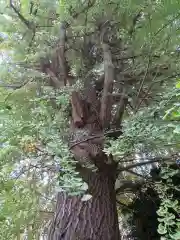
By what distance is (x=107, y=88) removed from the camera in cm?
251

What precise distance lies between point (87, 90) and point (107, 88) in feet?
1.13

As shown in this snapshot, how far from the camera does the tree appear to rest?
70.4 inches

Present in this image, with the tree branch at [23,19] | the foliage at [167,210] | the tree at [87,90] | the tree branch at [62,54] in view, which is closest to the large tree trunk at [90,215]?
the tree at [87,90]

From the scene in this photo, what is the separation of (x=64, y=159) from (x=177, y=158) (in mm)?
886

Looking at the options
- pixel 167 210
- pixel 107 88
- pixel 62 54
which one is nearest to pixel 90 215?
pixel 167 210

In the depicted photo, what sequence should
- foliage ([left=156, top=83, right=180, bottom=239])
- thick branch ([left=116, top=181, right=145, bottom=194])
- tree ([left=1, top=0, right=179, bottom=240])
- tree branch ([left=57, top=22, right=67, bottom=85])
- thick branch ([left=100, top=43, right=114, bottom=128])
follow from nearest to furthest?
foliage ([left=156, top=83, right=180, bottom=239]) < tree ([left=1, top=0, right=179, bottom=240]) < thick branch ([left=100, top=43, right=114, bottom=128]) < tree branch ([left=57, top=22, right=67, bottom=85]) < thick branch ([left=116, top=181, right=145, bottom=194])

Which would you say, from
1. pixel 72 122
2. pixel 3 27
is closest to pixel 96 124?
pixel 72 122

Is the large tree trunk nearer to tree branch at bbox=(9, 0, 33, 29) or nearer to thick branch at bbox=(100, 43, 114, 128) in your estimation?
thick branch at bbox=(100, 43, 114, 128)

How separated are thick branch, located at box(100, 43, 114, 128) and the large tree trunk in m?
0.53

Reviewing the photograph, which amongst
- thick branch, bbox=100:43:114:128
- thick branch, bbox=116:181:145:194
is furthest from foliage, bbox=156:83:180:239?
thick branch, bbox=116:181:145:194

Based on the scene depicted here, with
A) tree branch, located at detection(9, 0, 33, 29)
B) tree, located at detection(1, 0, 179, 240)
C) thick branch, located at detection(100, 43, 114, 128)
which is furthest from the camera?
thick branch, located at detection(100, 43, 114, 128)

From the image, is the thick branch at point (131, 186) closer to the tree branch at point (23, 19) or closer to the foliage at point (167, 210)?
the foliage at point (167, 210)

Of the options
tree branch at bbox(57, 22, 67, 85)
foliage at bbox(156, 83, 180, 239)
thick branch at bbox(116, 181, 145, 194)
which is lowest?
foliage at bbox(156, 83, 180, 239)

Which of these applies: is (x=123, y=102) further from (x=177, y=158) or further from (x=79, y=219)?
(x=79, y=219)
